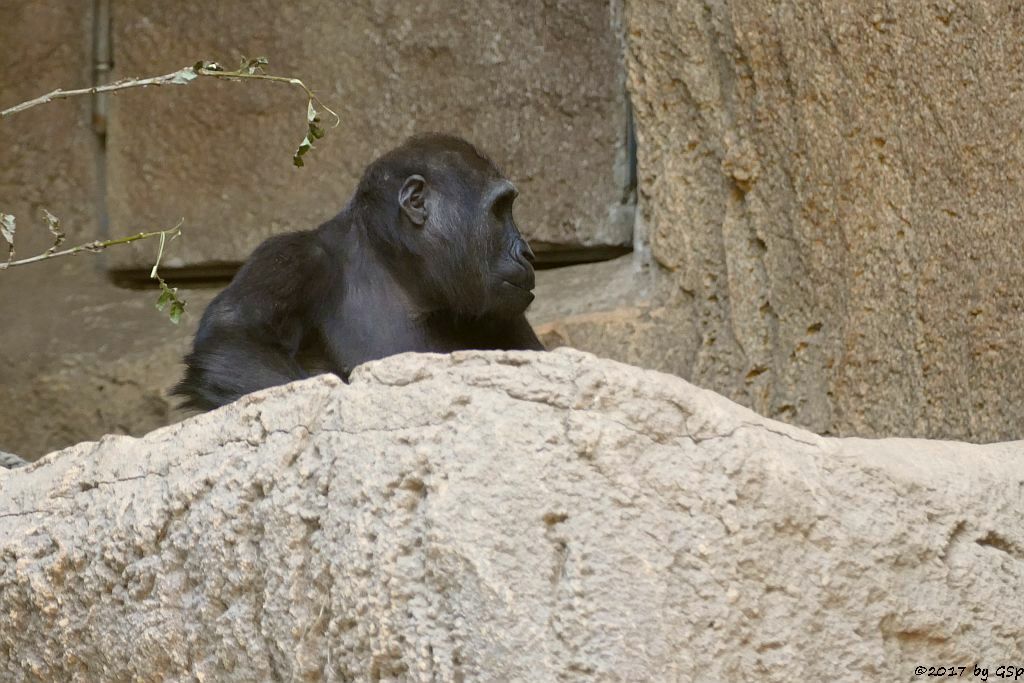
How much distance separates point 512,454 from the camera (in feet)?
7.04

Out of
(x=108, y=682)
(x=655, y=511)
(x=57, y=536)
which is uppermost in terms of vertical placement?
(x=655, y=511)

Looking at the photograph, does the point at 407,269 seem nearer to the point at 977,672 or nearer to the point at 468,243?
the point at 468,243

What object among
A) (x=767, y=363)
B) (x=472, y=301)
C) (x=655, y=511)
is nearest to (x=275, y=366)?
(x=472, y=301)

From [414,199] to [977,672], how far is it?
7.34 feet

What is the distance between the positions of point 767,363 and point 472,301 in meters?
0.84

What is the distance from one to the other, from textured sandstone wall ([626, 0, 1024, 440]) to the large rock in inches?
18.6

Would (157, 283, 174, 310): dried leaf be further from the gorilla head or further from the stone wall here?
the stone wall

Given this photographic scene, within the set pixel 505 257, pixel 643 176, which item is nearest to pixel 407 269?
pixel 505 257

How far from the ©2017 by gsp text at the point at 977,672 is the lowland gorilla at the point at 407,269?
6.44ft

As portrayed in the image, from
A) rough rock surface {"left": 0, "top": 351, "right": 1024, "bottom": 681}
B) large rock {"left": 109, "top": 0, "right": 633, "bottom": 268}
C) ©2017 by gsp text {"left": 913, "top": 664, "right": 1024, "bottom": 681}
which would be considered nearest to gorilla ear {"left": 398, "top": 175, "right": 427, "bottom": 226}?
large rock {"left": 109, "top": 0, "right": 633, "bottom": 268}

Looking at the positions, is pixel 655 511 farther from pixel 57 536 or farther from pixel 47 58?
pixel 47 58

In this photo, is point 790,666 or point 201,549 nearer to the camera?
point 790,666

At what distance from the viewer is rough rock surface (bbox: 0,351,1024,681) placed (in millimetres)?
2041

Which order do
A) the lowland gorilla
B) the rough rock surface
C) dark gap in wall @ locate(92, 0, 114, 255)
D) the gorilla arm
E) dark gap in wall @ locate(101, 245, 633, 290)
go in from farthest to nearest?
dark gap in wall @ locate(92, 0, 114, 255) → dark gap in wall @ locate(101, 245, 633, 290) → the lowland gorilla → the gorilla arm → the rough rock surface
